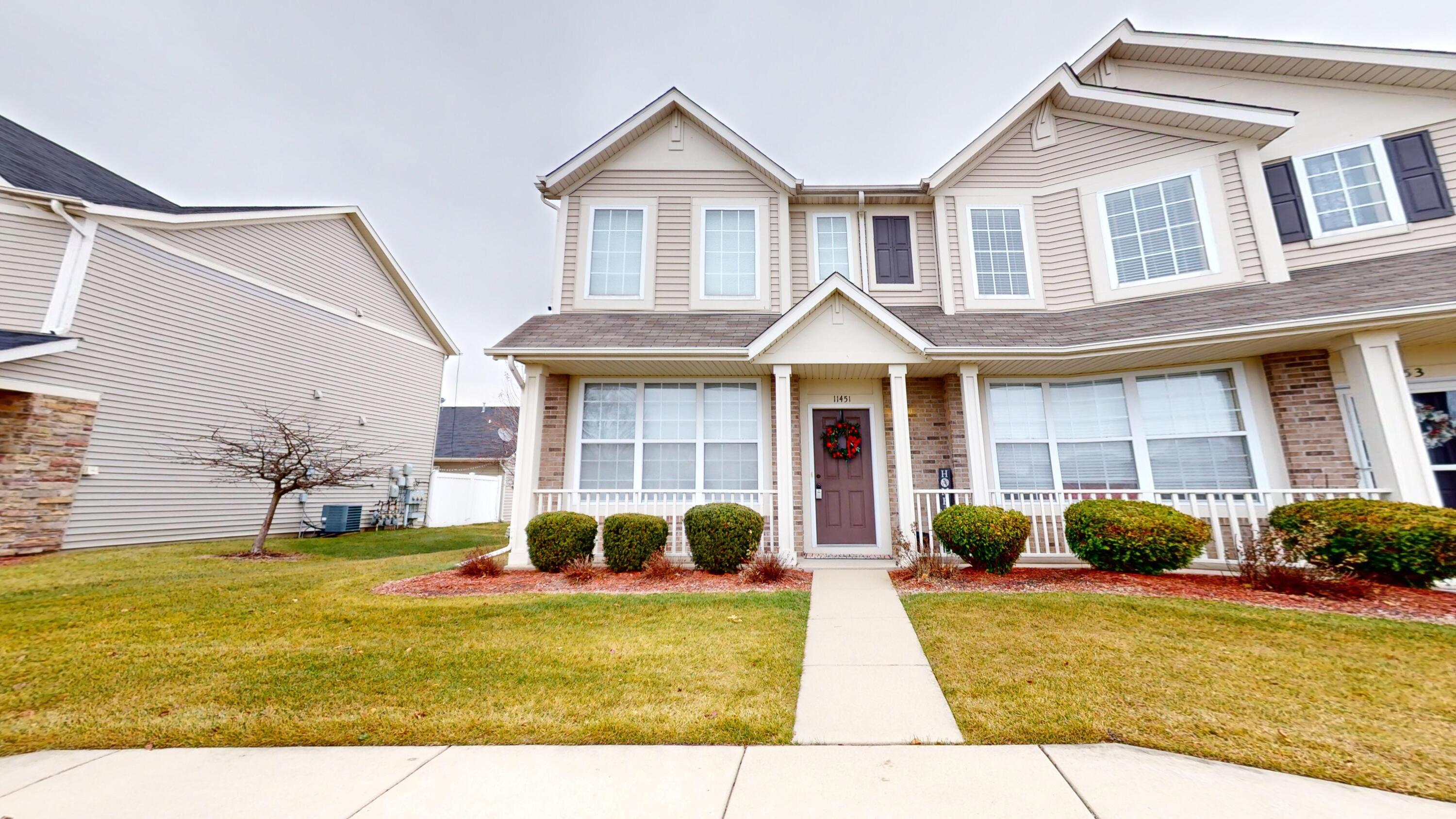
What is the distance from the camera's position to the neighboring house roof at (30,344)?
7.82 m

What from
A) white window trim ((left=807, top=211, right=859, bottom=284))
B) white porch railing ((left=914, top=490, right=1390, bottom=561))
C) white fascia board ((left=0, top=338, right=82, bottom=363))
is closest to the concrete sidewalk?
white porch railing ((left=914, top=490, right=1390, bottom=561))

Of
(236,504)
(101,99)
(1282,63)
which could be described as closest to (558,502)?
(236,504)

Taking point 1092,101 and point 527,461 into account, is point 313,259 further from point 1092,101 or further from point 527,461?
point 1092,101

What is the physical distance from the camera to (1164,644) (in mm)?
4141

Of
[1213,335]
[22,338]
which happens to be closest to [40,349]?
[22,338]

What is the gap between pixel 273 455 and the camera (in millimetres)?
10164

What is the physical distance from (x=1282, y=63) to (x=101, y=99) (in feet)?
87.5

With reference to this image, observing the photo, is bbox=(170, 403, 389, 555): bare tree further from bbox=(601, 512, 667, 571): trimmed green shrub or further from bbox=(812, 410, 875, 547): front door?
bbox=(812, 410, 875, 547): front door

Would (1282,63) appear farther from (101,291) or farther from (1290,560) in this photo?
(101,291)

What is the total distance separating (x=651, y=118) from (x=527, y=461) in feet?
21.1

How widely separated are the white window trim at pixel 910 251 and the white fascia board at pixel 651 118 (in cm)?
151

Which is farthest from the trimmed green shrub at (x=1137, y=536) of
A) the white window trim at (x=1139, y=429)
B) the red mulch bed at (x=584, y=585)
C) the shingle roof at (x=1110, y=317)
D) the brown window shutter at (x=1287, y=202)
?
the brown window shutter at (x=1287, y=202)

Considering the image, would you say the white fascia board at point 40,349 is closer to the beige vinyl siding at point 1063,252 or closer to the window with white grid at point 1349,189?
the beige vinyl siding at point 1063,252

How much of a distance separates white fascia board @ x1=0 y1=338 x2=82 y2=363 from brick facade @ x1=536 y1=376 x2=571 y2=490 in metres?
7.60
